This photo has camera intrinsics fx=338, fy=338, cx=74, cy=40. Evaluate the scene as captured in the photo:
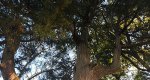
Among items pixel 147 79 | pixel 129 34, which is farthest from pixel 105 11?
pixel 147 79

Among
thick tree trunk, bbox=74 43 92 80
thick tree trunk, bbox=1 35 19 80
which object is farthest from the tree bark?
thick tree trunk, bbox=74 43 92 80

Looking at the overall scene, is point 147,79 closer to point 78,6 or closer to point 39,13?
point 78,6

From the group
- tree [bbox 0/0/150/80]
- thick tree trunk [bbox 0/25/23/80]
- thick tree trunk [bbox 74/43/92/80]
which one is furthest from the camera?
thick tree trunk [bbox 74/43/92/80]

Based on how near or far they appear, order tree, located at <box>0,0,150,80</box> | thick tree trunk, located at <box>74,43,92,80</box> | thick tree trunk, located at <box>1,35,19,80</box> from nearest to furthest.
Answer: tree, located at <box>0,0,150,80</box> < thick tree trunk, located at <box>74,43,92,80</box> < thick tree trunk, located at <box>1,35,19,80</box>

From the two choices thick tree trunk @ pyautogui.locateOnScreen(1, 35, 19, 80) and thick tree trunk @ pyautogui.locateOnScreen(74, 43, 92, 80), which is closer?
thick tree trunk @ pyautogui.locateOnScreen(74, 43, 92, 80)

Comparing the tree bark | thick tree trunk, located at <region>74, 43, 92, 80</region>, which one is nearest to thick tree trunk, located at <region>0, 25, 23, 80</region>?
the tree bark

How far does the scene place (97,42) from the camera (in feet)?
32.4

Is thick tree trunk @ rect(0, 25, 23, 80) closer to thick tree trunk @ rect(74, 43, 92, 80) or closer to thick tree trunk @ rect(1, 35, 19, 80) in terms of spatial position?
thick tree trunk @ rect(1, 35, 19, 80)

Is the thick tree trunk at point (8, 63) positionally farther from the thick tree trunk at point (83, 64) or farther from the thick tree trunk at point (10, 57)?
the thick tree trunk at point (83, 64)

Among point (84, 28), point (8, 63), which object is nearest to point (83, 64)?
point (84, 28)

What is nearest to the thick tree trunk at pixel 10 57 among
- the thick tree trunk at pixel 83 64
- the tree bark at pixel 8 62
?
the tree bark at pixel 8 62

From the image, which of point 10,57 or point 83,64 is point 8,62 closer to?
point 10,57

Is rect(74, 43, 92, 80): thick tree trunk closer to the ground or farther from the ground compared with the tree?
closer to the ground

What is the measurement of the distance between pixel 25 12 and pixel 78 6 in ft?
3.95
